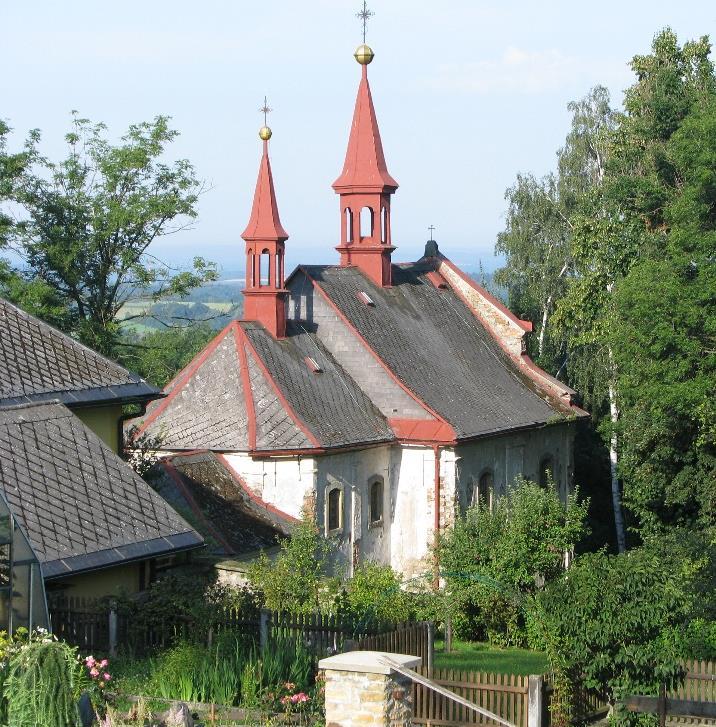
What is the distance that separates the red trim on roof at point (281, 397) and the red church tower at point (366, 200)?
5996 millimetres

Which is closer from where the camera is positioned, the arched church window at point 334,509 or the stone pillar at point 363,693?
the stone pillar at point 363,693

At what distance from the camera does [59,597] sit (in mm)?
19766

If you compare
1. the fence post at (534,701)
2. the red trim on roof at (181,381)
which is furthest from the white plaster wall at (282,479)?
the fence post at (534,701)

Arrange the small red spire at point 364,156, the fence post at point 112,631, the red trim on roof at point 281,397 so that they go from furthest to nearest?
the small red spire at point 364,156 < the red trim on roof at point 281,397 < the fence post at point 112,631

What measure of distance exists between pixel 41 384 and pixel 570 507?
525 inches

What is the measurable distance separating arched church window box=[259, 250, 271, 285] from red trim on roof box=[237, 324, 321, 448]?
1.37 meters

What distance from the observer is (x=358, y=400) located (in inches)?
1358

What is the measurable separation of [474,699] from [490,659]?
9397 mm

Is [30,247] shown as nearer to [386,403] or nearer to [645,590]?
[386,403]

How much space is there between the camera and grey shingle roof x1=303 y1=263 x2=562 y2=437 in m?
35.4

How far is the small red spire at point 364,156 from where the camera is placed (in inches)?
Result: 1499

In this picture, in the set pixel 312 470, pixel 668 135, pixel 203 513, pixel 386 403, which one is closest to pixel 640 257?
pixel 668 135

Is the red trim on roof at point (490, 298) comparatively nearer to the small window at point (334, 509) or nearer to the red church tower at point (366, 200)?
the red church tower at point (366, 200)

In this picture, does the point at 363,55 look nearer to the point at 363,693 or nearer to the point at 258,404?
the point at 258,404
